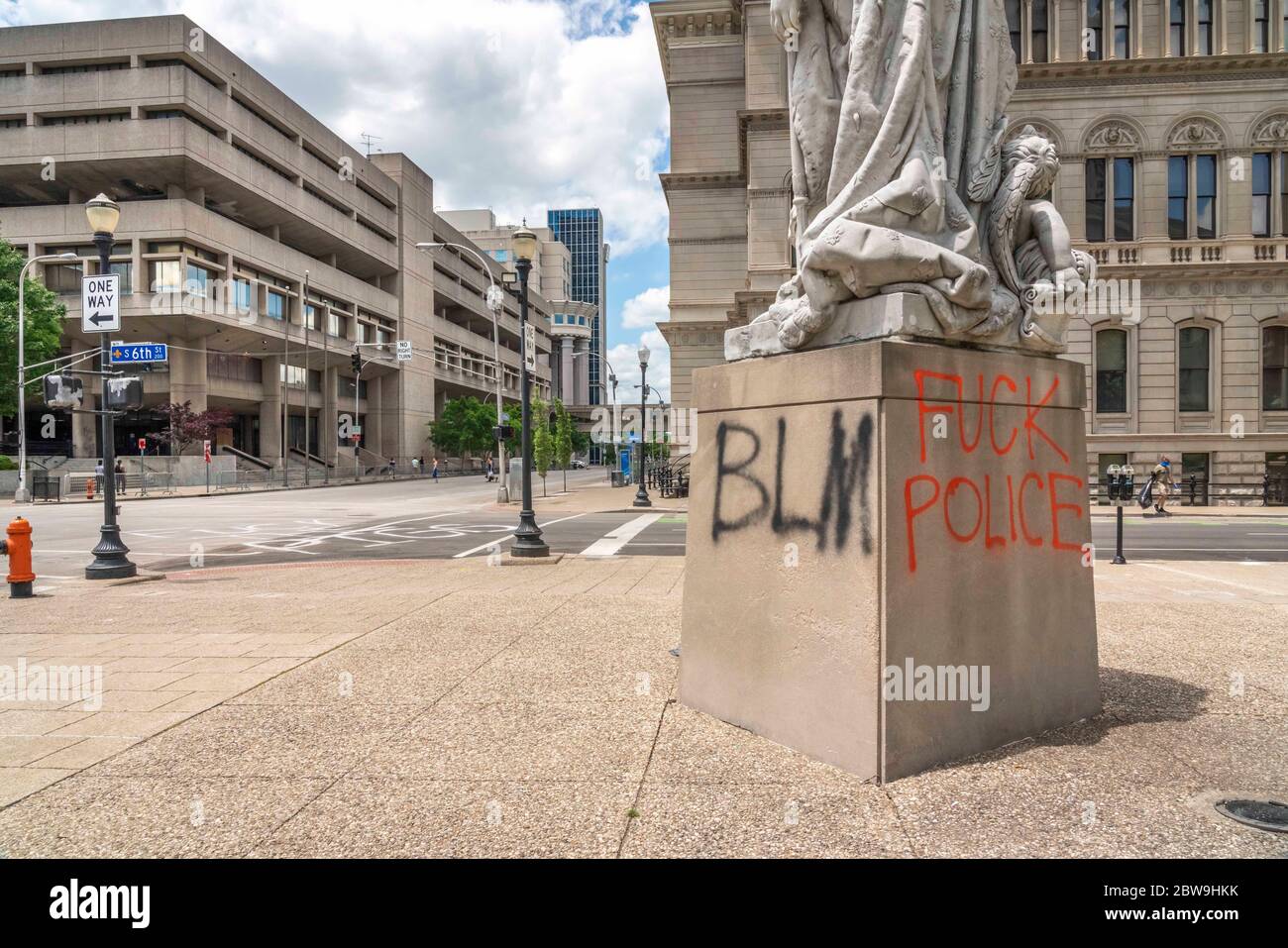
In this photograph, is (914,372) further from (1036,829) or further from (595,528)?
(595,528)

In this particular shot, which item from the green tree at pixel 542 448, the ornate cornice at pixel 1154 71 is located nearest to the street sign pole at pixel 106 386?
the green tree at pixel 542 448

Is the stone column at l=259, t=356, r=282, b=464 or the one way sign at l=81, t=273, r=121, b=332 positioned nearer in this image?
the one way sign at l=81, t=273, r=121, b=332

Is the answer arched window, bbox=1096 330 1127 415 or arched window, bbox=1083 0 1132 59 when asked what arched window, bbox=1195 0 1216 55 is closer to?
arched window, bbox=1083 0 1132 59

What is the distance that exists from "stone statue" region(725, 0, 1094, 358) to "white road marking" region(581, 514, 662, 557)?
10466 millimetres

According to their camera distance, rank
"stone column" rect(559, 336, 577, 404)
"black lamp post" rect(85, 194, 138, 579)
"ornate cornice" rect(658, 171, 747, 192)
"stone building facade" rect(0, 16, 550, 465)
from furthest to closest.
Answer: "stone column" rect(559, 336, 577, 404) → "stone building facade" rect(0, 16, 550, 465) → "ornate cornice" rect(658, 171, 747, 192) → "black lamp post" rect(85, 194, 138, 579)

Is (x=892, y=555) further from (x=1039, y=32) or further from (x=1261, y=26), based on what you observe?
(x=1261, y=26)

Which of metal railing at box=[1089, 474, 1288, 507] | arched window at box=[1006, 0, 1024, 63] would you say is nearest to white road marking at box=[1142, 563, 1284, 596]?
metal railing at box=[1089, 474, 1288, 507]

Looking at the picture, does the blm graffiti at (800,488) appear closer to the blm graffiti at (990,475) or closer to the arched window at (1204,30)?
the blm graffiti at (990,475)

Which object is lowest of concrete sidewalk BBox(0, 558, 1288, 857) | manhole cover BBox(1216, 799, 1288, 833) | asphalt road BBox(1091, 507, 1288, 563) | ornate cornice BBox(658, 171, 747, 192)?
asphalt road BBox(1091, 507, 1288, 563)

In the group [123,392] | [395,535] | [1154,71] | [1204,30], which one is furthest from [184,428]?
[1204,30]

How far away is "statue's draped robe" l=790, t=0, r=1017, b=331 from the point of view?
403cm

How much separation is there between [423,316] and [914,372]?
81.6 metres

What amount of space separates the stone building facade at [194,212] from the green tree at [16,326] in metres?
4.47

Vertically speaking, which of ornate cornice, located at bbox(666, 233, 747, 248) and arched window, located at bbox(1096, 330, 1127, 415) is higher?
ornate cornice, located at bbox(666, 233, 747, 248)
